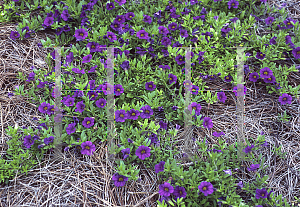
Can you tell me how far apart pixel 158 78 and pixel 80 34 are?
1.14m

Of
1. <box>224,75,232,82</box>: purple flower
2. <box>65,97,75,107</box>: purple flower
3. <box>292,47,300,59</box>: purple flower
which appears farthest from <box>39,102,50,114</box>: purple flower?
<box>292,47,300,59</box>: purple flower

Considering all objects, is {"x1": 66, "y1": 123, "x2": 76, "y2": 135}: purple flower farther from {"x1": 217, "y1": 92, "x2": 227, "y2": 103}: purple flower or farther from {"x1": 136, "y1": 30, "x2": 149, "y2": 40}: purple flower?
{"x1": 217, "y1": 92, "x2": 227, "y2": 103}: purple flower

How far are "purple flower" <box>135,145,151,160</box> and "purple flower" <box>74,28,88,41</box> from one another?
1.63m

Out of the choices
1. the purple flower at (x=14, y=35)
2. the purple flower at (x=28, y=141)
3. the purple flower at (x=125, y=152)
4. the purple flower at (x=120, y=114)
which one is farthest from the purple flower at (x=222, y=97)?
the purple flower at (x=14, y=35)

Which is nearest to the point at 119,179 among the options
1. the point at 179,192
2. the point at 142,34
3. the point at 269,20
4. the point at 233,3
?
the point at 179,192

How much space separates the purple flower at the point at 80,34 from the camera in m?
3.11

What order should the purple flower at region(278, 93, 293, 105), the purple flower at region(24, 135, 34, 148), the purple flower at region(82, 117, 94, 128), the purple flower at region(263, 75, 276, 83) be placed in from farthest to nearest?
the purple flower at region(263, 75, 276, 83) → the purple flower at region(278, 93, 293, 105) → the purple flower at region(82, 117, 94, 128) → the purple flower at region(24, 135, 34, 148)

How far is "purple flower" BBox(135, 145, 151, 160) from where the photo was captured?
91.4 inches

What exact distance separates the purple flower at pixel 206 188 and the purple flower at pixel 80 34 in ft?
7.21

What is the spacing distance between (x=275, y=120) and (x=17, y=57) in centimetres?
314

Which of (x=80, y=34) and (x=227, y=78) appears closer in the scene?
(x=227, y=78)

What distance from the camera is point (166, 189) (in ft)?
7.03

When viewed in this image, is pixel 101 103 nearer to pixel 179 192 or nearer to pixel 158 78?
pixel 158 78

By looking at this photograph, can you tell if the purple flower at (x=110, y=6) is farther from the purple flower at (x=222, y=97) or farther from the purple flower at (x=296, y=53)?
the purple flower at (x=296, y=53)
